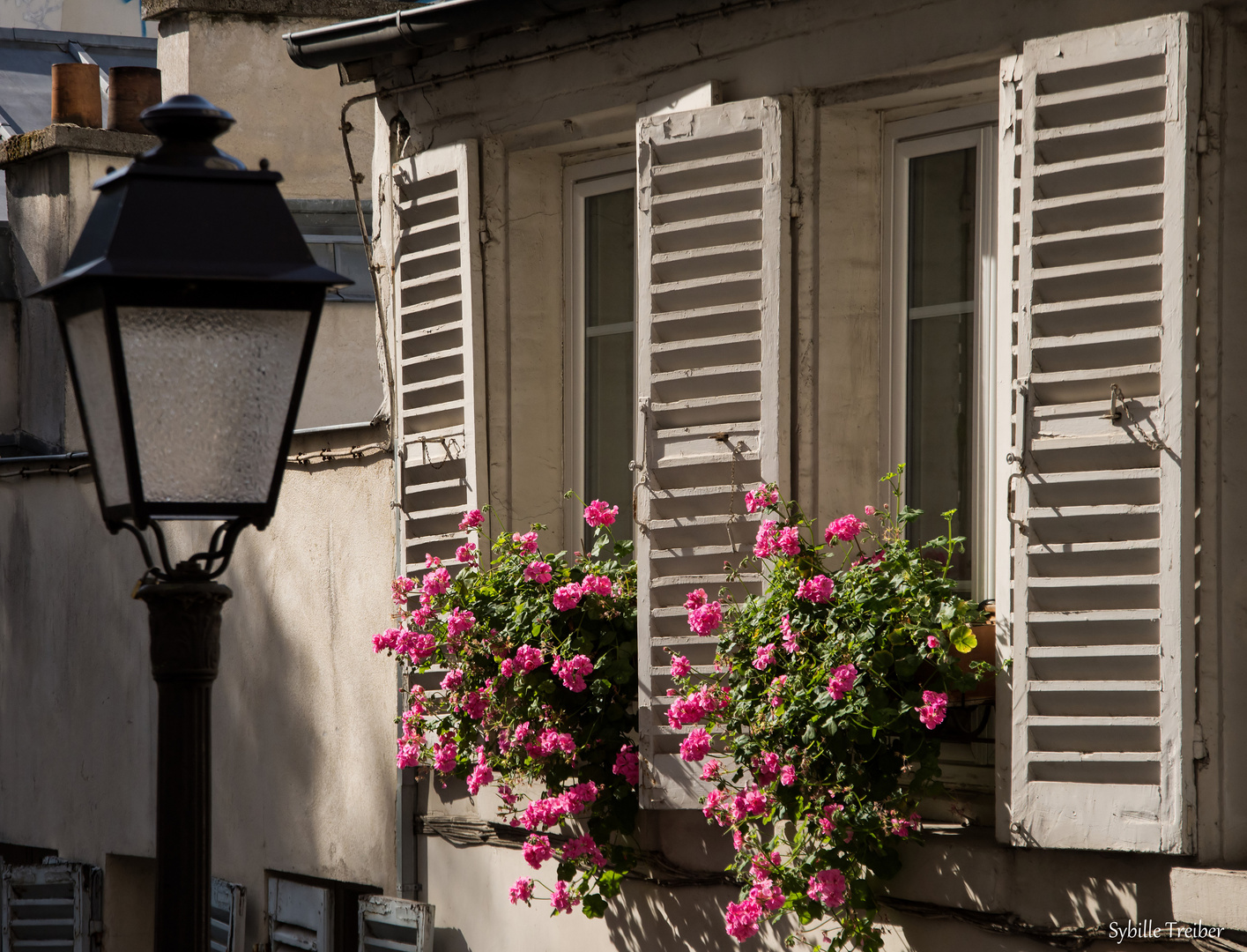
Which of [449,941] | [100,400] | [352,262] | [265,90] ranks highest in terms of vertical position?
[265,90]

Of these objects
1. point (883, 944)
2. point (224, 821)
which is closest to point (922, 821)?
point (883, 944)

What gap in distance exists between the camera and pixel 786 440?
5184 mm

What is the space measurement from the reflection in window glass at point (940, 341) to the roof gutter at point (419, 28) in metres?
1.37

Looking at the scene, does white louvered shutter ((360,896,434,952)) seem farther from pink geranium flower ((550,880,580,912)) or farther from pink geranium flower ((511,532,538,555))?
pink geranium flower ((511,532,538,555))

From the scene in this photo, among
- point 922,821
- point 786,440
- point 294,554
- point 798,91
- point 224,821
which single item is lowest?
point 224,821

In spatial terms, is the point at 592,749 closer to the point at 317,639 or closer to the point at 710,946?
the point at 710,946

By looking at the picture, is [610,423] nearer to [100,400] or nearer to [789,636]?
[789,636]

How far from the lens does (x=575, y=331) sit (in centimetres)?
633

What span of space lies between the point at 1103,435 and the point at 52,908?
245 inches

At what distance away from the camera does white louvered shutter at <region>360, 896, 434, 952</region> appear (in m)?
6.37

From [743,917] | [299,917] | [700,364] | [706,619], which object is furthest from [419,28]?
[299,917]

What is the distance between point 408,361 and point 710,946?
245 cm

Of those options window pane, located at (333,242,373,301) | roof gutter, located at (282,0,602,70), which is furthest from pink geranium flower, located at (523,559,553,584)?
window pane, located at (333,242,373,301)

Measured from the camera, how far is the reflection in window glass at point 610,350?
6176 millimetres
